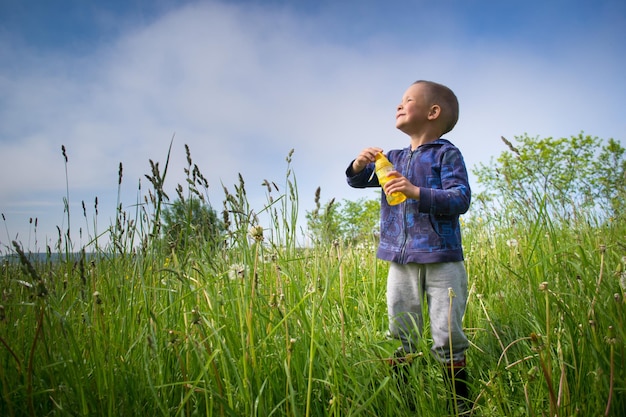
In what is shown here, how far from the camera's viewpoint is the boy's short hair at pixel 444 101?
9.37ft

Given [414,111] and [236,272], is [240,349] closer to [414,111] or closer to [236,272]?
[236,272]

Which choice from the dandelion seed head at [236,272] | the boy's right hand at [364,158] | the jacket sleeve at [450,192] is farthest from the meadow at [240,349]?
the boy's right hand at [364,158]

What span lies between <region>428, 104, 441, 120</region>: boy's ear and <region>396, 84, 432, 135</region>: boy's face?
13mm

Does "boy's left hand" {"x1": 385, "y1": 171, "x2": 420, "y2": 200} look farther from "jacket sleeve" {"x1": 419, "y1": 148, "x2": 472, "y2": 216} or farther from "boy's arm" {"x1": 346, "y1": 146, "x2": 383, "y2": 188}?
"boy's arm" {"x1": 346, "y1": 146, "x2": 383, "y2": 188}

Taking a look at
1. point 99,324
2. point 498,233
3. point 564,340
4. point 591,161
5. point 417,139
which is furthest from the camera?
point 591,161

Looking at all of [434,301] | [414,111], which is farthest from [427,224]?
[414,111]

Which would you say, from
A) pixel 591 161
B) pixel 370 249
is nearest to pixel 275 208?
pixel 370 249

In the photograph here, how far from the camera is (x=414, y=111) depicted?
2.84 metres

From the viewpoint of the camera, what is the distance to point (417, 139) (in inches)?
115

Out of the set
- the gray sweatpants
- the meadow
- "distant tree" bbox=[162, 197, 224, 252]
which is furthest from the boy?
"distant tree" bbox=[162, 197, 224, 252]

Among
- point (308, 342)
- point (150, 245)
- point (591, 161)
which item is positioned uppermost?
point (591, 161)

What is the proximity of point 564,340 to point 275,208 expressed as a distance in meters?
1.69

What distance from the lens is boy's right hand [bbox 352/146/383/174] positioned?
2806 mm

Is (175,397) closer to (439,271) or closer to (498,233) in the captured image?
(439,271)
